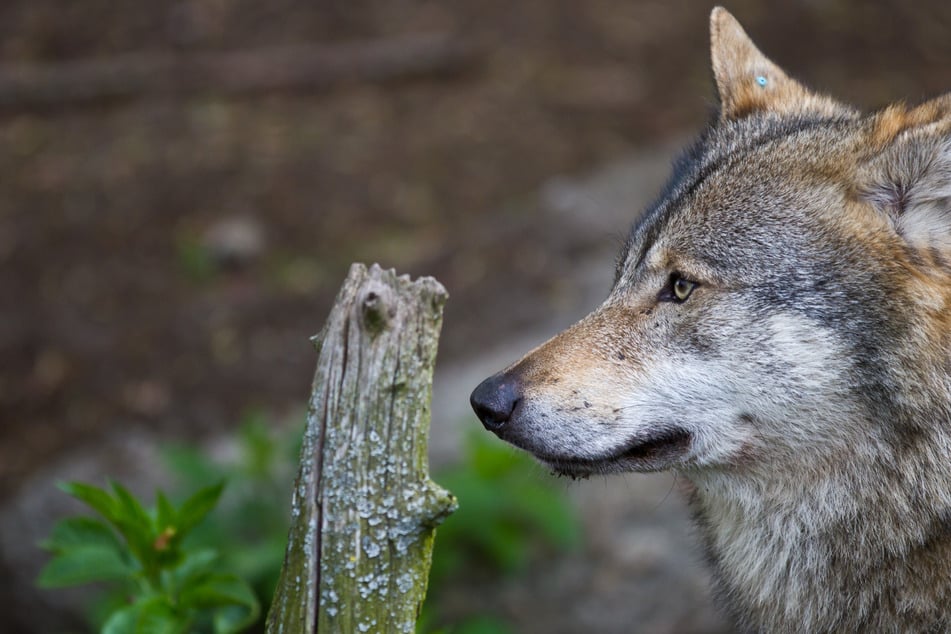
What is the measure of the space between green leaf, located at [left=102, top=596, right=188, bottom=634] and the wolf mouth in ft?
3.77

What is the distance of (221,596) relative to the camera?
9.35 ft

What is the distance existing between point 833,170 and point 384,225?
5.73 meters

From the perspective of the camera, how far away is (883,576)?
2990mm

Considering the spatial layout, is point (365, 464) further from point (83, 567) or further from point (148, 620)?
point (83, 567)

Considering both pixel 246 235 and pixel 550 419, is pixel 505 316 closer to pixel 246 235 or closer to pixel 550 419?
pixel 246 235

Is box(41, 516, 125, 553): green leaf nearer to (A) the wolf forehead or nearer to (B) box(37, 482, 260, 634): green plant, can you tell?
(B) box(37, 482, 260, 634): green plant

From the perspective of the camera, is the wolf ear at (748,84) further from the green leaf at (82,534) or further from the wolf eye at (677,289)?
the green leaf at (82,534)

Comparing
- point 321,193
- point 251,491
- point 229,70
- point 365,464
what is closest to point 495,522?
point 251,491

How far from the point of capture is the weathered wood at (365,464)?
2.34 metres

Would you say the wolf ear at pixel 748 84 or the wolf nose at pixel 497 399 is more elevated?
the wolf ear at pixel 748 84

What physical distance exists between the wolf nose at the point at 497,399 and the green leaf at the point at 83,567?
1.14 metres

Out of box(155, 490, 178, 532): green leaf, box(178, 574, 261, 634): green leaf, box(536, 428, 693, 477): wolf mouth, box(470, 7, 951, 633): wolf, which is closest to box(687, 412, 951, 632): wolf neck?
box(470, 7, 951, 633): wolf

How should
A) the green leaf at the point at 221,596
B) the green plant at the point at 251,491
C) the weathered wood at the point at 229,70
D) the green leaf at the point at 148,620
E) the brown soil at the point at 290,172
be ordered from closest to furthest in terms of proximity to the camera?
the green leaf at the point at 148,620, the green leaf at the point at 221,596, the green plant at the point at 251,491, the brown soil at the point at 290,172, the weathered wood at the point at 229,70

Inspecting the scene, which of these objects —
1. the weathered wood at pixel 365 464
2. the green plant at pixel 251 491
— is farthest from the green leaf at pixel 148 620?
the green plant at pixel 251 491
